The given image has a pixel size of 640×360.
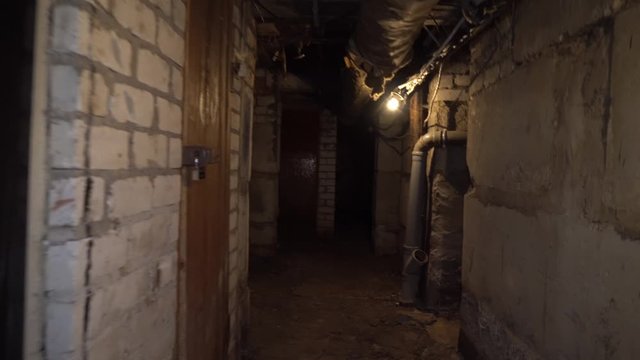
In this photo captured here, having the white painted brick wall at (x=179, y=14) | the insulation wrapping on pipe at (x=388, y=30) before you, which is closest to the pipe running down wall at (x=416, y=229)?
the insulation wrapping on pipe at (x=388, y=30)

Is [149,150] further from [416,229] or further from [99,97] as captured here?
[416,229]

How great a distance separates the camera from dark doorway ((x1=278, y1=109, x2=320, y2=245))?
8203mm

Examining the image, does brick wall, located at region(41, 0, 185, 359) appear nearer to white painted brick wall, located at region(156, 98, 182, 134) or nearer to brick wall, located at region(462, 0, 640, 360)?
white painted brick wall, located at region(156, 98, 182, 134)

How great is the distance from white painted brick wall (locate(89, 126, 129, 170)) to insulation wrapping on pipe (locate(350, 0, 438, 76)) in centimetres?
158

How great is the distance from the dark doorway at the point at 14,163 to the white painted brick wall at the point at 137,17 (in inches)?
11.1

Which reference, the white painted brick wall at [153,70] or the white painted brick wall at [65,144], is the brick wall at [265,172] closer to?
the white painted brick wall at [153,70]

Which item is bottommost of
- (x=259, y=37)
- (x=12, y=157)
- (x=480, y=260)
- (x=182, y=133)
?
(x=480, y=260)

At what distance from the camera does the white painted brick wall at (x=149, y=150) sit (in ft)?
4.56

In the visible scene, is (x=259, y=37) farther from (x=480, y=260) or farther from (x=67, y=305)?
(x=67, y=305)

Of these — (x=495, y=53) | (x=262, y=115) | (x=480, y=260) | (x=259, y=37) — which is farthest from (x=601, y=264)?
(x=262, y=115)

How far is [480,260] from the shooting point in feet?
9.07

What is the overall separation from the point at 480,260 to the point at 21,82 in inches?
101

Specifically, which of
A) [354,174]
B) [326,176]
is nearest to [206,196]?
[326,176]

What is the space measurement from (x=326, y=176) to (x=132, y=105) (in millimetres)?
6825
